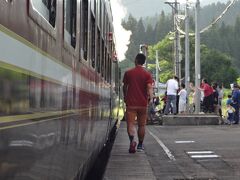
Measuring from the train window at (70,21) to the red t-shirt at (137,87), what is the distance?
207 inches

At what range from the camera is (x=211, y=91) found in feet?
80.5

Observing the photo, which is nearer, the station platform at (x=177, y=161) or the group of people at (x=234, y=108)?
the station platform at (x=177, y=161)

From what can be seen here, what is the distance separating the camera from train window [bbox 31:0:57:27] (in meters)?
2.96

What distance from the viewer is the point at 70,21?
438 centimetres

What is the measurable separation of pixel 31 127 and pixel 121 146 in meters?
8.88

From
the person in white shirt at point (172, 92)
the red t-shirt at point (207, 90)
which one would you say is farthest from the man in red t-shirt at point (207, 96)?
the person in white shirt at point (172, 92)

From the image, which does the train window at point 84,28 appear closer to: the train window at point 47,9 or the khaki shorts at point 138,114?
the train window at point 47,9

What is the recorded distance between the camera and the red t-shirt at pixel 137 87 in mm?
9820

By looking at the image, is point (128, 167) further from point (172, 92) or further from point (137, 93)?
point (172, 92)

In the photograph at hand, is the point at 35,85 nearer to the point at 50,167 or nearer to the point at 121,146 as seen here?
the point at 50,167

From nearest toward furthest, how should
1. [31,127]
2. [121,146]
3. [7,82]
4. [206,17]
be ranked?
[7,82] → [31,127] → [121,146] → [206,17]

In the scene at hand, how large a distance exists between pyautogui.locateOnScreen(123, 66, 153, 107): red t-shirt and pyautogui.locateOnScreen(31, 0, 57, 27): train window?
6429 mm

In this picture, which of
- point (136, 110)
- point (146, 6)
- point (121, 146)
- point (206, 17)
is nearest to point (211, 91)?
point (121, 146)

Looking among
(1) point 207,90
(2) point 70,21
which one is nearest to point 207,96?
(1) point 207,90
